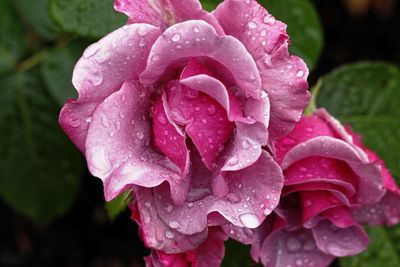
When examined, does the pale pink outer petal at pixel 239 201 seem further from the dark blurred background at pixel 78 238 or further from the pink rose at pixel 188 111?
the dark blurred background at pixel 78 238

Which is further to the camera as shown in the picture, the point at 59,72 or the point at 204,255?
the point at 59,72

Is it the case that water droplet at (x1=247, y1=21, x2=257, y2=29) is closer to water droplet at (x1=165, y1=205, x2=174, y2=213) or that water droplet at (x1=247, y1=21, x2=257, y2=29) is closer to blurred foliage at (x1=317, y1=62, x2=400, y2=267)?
water droplet at (x1=165, y1=205, x2=174, y2=213)

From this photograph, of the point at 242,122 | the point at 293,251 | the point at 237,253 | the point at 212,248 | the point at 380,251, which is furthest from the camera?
the point at 380,251

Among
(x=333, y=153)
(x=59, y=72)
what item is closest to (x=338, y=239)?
(x=333, y=153)

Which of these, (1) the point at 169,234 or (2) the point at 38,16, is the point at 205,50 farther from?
(2) the point at 38,16

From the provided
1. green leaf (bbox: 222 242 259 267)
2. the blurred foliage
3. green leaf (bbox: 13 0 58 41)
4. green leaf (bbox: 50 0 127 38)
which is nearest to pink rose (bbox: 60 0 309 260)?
green leaf (bbox: 50 0 127 38)
